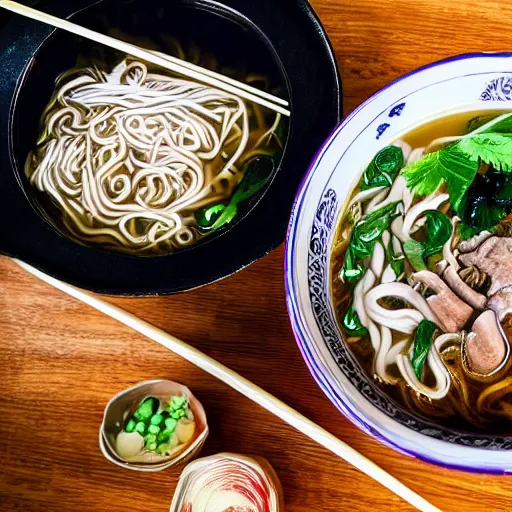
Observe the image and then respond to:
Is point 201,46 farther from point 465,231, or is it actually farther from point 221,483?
point 221,483

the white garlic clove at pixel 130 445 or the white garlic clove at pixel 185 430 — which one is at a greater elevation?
the white garlic clove at pixel 185 430

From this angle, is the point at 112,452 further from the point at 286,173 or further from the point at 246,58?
the point at 246,58

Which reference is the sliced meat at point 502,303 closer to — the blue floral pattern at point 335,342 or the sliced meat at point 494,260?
the sliced meat at point 494,260

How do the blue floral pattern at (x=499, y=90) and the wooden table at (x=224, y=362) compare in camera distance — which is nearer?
the blue floral pattern at (x=499, y=90)

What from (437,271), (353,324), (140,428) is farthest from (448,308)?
(140,428)

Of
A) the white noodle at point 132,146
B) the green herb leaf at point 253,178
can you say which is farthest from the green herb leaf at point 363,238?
the white noodle at point 132,146

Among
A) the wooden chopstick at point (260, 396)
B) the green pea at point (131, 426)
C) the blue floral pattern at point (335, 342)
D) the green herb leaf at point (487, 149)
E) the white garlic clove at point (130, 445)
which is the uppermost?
the green herb leaf at point (487, 149)

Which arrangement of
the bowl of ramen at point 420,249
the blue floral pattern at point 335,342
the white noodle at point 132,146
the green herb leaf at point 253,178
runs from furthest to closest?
the white noodle at point 132,146 < the green herb leaf at point 253,178 < the bowl of ramen at point 420,249 < the blue floral pattern at point 335,342
